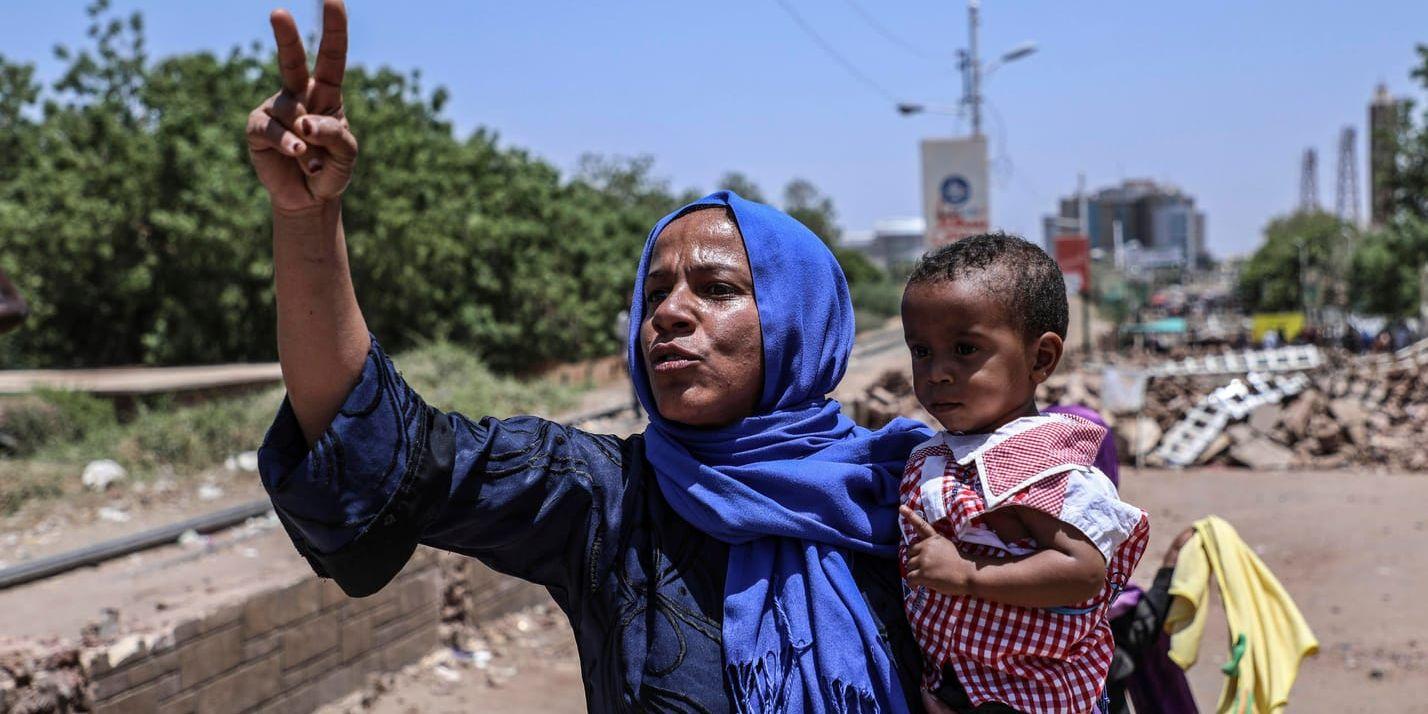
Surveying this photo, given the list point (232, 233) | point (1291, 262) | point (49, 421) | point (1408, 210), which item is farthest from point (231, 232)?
Result: point (1291, 262)

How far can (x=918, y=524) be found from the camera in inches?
66.9

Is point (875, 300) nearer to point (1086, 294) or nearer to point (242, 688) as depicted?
point (1086, 294)

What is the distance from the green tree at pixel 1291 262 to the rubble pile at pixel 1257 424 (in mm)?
27733

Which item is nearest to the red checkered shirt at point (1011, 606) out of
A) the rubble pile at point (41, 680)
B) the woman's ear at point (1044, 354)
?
the woman's ear at point (1044, 354)

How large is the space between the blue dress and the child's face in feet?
0.92

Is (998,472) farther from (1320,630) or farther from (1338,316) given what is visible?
(1338,316)

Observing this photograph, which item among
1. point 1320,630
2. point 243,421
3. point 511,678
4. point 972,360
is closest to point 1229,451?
point 1320,630

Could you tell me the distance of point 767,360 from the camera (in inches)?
71.7

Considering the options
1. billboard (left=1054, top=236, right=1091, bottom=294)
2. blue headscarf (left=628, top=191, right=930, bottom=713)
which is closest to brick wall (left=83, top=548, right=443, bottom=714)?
blue headscarf (left=628, top=191, right=930, bottom=713)

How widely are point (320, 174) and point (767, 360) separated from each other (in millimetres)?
740

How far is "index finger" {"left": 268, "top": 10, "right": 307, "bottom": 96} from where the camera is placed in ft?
4.22

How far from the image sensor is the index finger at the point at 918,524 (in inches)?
66.1

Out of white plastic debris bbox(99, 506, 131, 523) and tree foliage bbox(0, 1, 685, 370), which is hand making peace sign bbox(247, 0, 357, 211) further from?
tree foliage bbox(0, 1, 685, 370)

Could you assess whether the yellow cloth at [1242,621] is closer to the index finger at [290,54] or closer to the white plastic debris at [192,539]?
the index finger at [290,54]
